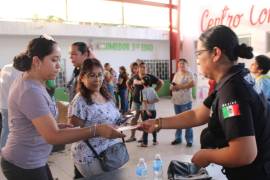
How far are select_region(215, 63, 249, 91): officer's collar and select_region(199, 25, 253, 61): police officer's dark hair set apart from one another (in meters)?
0.04

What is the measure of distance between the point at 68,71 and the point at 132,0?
3.89 metres

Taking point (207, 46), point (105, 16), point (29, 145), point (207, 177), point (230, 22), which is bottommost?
point (207, 177)

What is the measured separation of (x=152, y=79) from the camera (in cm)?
534

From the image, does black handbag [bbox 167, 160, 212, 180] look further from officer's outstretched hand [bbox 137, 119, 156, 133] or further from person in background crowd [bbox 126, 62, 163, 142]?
person in background crowd [bbox 126, 62, 163, 142]

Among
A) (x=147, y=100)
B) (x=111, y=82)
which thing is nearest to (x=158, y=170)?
(x=147, y=100)

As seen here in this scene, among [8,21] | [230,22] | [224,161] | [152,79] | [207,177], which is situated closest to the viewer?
[224,161]

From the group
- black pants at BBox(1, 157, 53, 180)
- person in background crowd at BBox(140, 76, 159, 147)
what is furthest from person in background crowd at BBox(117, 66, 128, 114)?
black pants at BBox(1, 157, 53, 180)

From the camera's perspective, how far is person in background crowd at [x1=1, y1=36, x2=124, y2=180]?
1.57 metres

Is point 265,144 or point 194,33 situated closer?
point 265,144

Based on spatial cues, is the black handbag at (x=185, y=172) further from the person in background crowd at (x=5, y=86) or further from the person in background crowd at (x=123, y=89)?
the person in background crowd at (x=123, y=89)

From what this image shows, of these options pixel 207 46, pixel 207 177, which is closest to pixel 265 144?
pixel 207 46

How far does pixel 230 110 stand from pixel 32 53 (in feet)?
3.32

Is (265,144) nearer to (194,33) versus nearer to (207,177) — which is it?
(207,177)

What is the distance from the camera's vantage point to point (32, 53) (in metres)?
1.66
